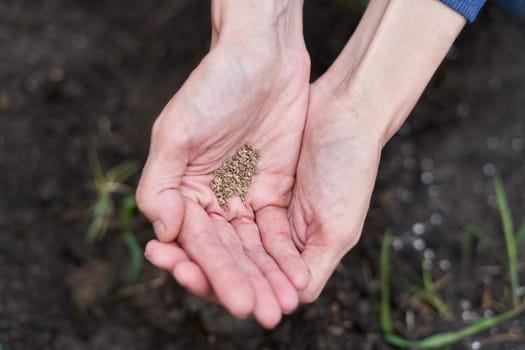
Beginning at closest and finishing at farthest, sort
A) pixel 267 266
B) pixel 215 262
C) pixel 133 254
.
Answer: pixel 215 262, pixel 267 266, pixel 133 254

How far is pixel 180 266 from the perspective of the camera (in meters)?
1.29

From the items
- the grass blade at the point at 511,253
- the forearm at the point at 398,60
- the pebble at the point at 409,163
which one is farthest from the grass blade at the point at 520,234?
the forearm at the point at 398,60

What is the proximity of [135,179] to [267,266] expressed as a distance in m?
1.03

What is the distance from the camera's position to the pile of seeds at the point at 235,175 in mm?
1608

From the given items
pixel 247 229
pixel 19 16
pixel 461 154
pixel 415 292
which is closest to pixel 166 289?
pixel 247 229

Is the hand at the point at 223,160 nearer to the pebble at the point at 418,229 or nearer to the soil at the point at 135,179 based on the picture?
the soil at the point at 135,179

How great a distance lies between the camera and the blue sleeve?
162 centimetres

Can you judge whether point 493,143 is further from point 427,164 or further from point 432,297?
point 432,297

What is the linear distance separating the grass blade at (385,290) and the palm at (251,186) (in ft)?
1.39

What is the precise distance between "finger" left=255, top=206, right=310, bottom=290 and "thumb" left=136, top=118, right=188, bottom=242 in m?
0.24

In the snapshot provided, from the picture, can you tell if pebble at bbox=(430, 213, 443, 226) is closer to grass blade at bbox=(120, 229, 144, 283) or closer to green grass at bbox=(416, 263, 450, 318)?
green grass at bbox=(416, 263, 450, 318)

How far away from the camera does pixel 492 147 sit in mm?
2354

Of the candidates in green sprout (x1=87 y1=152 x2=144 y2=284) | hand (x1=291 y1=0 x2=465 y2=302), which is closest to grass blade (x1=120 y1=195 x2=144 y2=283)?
green sprout (x1=87 y1=152 x2=144 y2=284)

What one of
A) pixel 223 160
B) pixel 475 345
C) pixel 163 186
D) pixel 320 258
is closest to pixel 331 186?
pixel 320 258
